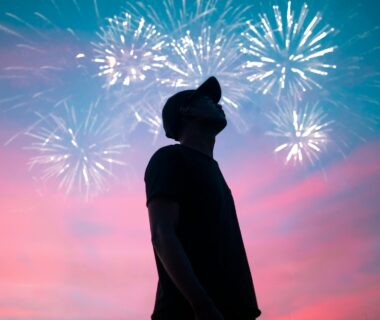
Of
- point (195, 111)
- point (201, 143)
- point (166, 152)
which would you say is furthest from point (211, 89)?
point (166, 152)

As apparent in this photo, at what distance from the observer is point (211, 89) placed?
439 cm

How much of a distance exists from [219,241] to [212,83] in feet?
5.62

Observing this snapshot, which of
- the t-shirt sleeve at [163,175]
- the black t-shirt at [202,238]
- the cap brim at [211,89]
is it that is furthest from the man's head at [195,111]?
the t-shirt sleeve at [163,175]

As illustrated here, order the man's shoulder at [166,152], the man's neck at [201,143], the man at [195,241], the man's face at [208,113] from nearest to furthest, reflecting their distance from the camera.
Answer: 1. the man at [195,241]
2. the man's shoulder at [166,152]
3. the man's neck at [201,143]
4. the man's face at [208,113]

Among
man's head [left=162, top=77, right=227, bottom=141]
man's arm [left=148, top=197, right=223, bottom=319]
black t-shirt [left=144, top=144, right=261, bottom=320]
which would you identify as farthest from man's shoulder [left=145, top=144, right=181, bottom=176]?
man's head [left=162, top=77, right=227, bottom=141]

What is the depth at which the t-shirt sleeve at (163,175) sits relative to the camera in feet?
10.6

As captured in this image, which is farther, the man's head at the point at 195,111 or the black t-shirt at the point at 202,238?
the man's head at the point at 195,111

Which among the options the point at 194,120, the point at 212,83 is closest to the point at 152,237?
the point at 194,120

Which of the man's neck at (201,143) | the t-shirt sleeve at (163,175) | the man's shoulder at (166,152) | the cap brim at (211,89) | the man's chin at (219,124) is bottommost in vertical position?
the t-shirt sleeve at (163,175)

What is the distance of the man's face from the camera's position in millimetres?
4098

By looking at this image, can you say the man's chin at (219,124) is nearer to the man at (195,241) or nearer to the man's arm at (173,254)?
the man at (195,241)

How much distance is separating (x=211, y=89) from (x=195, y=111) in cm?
38

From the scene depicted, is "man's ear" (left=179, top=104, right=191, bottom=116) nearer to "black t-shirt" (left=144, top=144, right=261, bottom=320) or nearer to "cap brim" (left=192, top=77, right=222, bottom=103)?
"cap brim" (left=192, top=77, right=222, bottom=103)

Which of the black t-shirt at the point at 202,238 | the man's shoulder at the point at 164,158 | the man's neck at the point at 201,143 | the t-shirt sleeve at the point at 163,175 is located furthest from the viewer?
the man's neck at the point at 201,143
